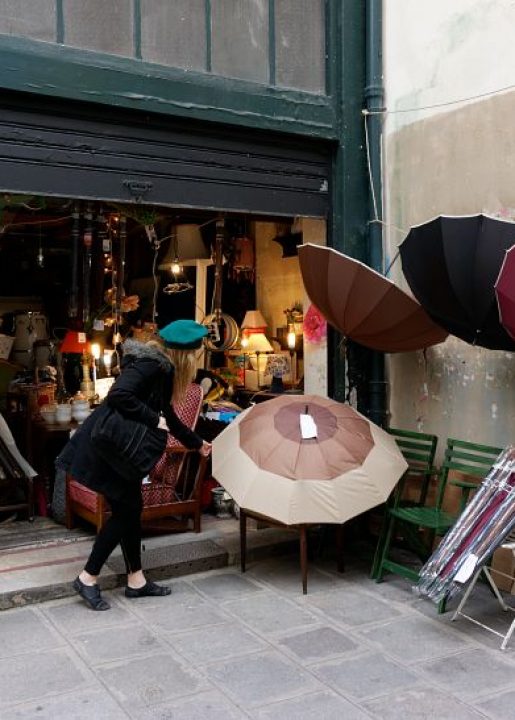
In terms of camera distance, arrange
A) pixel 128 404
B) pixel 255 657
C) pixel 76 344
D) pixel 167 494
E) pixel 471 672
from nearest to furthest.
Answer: pixel 471 672, pixel 255 657, pixel 128 404, pixel 167 494, pixel 76 344

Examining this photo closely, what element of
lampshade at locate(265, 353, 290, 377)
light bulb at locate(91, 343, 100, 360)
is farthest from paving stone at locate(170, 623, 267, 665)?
lampshade at locate(265, 353, 290, 377)

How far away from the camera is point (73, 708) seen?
3568mm

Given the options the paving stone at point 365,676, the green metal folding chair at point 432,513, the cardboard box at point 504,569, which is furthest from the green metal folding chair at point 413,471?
the paving stone at point 365,676

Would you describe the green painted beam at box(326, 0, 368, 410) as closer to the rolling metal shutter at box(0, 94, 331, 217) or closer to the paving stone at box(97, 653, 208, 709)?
the rolling metal shutter at box(0, 94, 331, 217)

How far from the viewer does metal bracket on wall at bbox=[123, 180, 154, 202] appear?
5.16 meters

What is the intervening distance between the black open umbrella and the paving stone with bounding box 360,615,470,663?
173 centimetres

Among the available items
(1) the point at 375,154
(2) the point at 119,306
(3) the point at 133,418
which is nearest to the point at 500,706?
(3) the point at 133,418

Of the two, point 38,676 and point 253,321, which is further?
point 253,321

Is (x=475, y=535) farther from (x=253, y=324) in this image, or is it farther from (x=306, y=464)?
(x=253, y=324)

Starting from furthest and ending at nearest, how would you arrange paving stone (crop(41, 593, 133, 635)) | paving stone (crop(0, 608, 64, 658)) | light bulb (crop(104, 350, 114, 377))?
light bulb (crop(104, 350, 114, 377)) < paving stone (crop(41, 593, 133, 635)) < paving stone (crop(0, 608, 64, 658))

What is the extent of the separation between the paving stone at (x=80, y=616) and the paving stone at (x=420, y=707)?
1.71 metres

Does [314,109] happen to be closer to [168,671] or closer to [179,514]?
[179,514]

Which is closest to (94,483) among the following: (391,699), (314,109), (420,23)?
(391,699)

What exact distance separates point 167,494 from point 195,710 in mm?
2513
